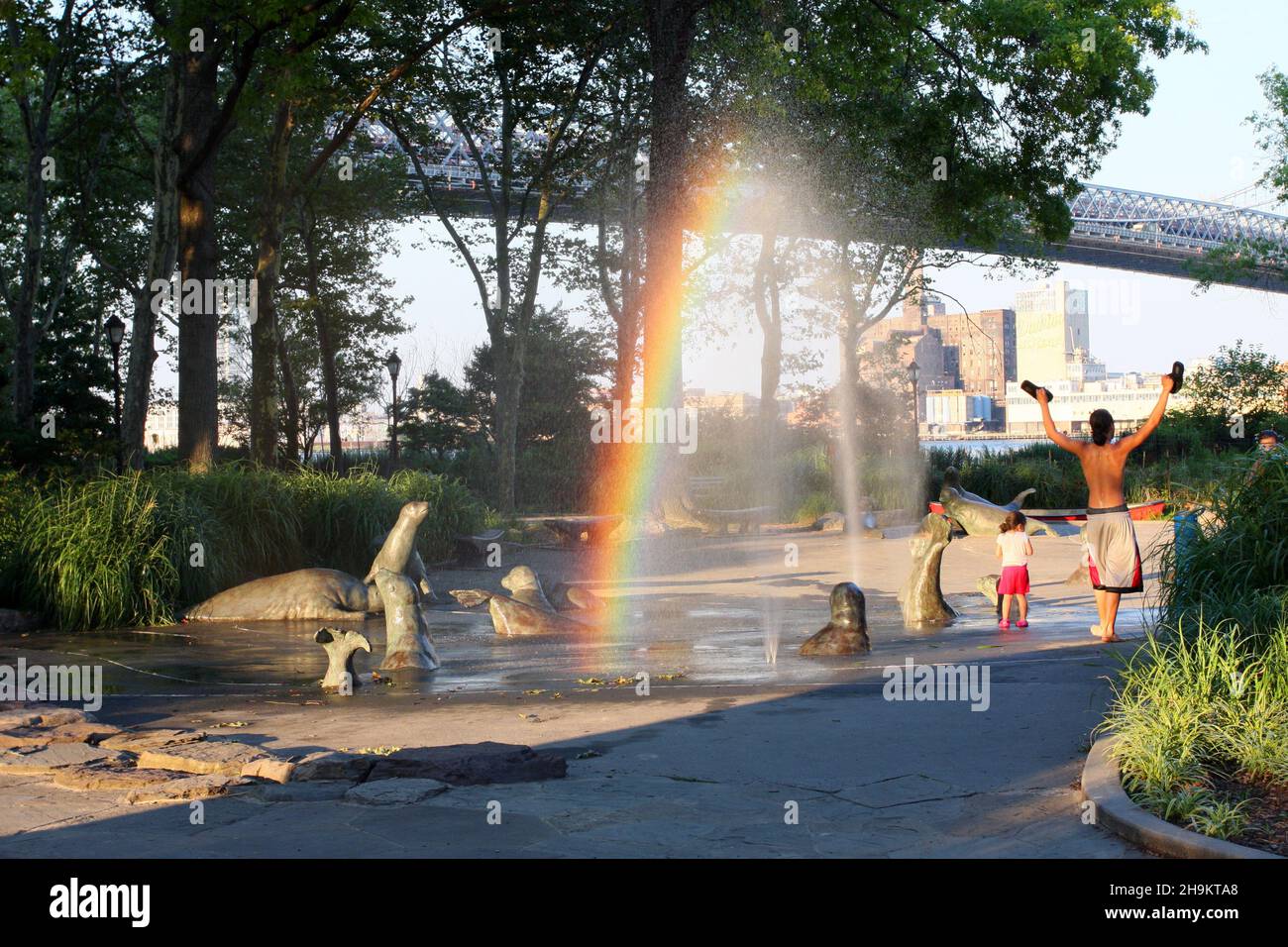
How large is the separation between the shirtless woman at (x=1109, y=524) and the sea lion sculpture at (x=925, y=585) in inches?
72.6

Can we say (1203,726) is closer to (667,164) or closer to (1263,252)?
(667,164)

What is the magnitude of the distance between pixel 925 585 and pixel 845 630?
87.1 inches

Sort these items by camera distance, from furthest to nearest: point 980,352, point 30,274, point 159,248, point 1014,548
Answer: point 980,352, point 30,274, point 159,248, point 1014,548

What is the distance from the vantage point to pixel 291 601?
1407 centimetres

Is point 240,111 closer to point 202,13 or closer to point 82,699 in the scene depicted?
point 202,13

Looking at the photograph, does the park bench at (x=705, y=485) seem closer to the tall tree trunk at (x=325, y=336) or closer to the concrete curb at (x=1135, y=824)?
the tall tree trunk at (x=325, y=336)

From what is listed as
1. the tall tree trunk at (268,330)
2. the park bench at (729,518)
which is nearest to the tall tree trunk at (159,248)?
the tall tree trunk at (268,330)

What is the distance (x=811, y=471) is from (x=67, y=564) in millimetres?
21536

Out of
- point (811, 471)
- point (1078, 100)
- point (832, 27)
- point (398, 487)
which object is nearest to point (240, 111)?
point (398, 487)

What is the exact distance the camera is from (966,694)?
8.59 metres

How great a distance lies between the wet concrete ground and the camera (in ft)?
17.5

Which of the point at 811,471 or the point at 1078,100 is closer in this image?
the point at 1078,100

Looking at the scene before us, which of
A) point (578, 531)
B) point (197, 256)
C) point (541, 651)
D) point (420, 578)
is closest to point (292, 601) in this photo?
point (420, 578)

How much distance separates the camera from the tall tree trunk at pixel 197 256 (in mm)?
20203
